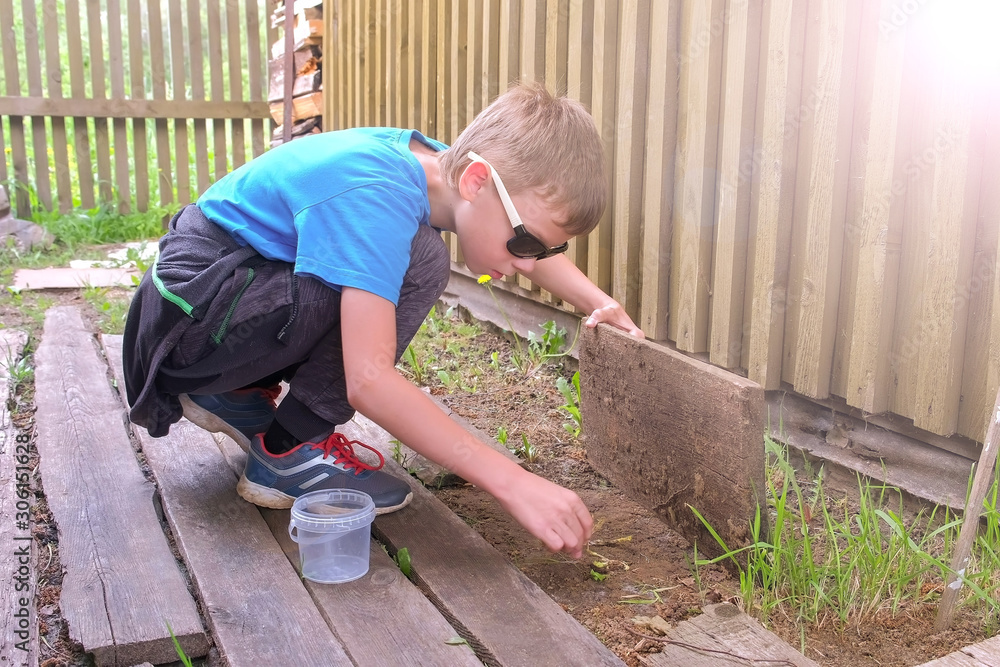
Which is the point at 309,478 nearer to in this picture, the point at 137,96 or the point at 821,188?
the point at 821,188

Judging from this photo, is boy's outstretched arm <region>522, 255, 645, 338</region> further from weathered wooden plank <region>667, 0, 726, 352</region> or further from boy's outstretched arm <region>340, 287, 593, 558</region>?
boy's outstretched arm <region>340, 287, 593, 558</region>

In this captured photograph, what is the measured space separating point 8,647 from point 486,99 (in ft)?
9.05

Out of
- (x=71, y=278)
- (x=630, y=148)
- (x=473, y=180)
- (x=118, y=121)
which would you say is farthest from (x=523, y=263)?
(x=118, y=121)

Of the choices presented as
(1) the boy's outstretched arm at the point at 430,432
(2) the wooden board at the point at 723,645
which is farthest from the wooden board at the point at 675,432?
(1) the boy's outstretched arm at the point at 430,432

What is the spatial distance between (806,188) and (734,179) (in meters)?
0.21

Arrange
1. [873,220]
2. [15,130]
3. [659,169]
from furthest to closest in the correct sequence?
[15,130] < [659,169] < [873,220]

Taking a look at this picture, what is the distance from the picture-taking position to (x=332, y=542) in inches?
70.5

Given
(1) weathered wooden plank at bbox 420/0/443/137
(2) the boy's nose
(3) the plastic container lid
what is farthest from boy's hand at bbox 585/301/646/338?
(1) weathered wooden plank at bbox 420/0/443/137

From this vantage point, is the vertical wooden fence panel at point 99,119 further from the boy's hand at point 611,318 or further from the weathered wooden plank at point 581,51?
the boy's hand at point 611,318

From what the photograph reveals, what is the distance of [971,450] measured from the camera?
2018mm

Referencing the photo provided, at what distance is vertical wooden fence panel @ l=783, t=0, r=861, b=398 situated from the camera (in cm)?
211

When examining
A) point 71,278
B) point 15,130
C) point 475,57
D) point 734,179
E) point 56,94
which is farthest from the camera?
point 56,94

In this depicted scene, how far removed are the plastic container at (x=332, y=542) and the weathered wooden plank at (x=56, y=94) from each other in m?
6.45

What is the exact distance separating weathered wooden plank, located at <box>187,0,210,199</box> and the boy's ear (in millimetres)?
6280
